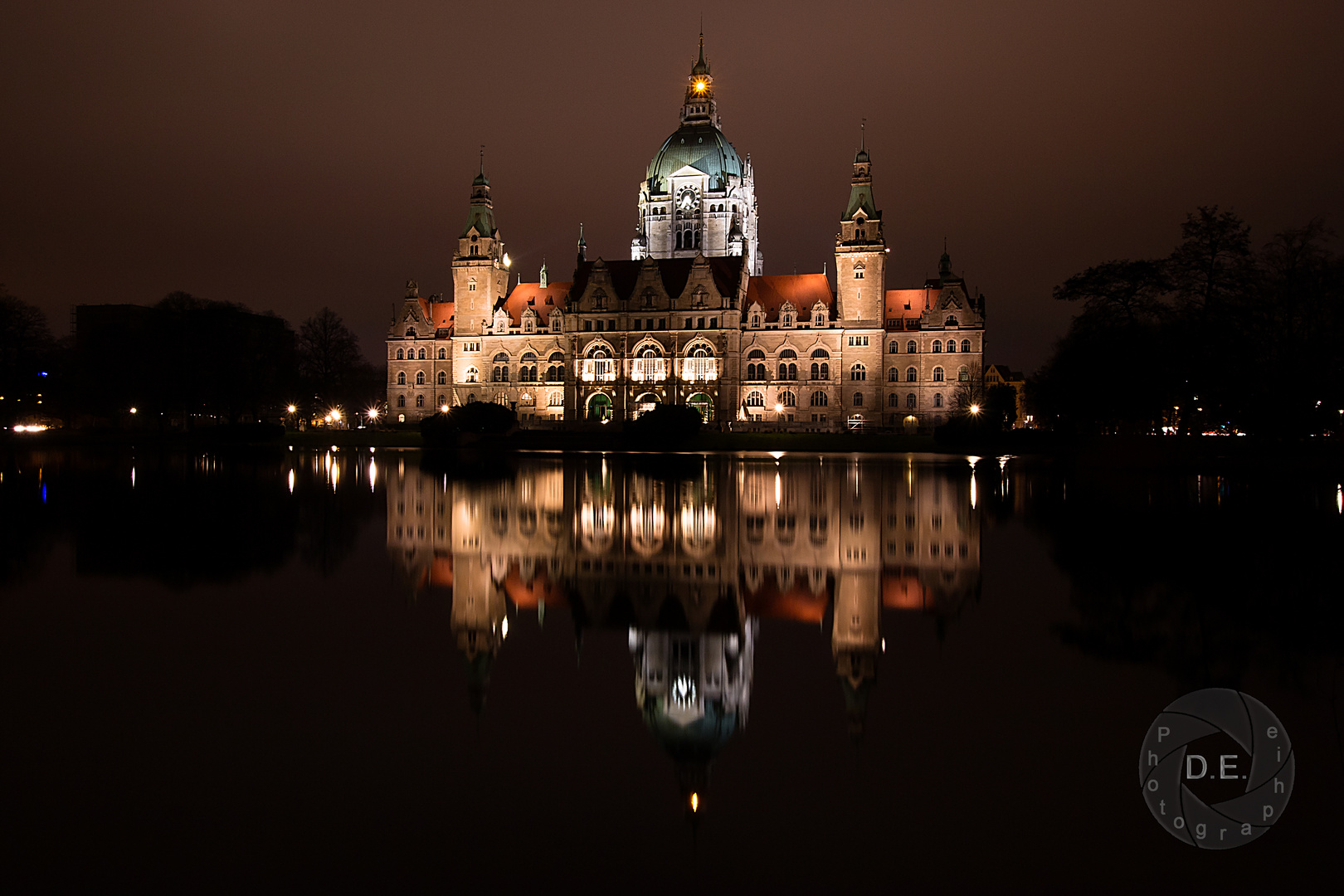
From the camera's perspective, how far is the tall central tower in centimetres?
10781

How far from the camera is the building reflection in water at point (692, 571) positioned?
683 centimetres

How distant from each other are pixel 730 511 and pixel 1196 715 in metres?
13.7

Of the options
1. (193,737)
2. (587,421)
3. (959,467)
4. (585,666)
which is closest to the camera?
(193,737)

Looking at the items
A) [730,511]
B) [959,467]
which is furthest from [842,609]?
[959,467]

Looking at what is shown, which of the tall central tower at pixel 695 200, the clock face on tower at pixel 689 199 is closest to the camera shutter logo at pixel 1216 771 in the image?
the tall central tower at pixel 695 200

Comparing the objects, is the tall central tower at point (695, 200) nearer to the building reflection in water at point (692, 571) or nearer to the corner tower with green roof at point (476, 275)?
the corner tower with green roof at point (476, 275)

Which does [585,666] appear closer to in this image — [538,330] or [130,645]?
[130,645]

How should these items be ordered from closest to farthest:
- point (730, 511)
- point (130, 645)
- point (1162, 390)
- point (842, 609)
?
point (130, 645), point (842, 609), point (730, 511), point (1162, 390)

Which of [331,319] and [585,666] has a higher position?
[331,319]

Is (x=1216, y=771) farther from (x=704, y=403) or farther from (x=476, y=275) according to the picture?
(x=476, y=275)

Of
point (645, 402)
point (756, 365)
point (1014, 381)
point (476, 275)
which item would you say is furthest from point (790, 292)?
point (1014, 381)

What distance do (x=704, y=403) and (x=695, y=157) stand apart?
37621mm

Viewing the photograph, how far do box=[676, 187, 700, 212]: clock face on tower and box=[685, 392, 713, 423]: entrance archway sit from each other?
31.1m

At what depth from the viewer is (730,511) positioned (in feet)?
63.9
